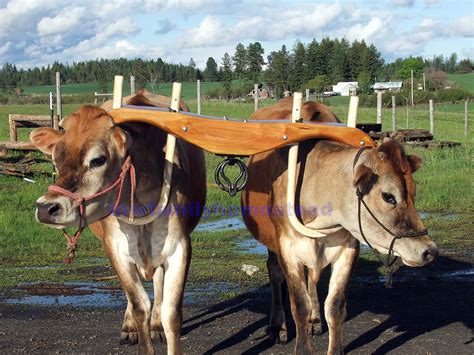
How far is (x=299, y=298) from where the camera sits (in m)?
6.30

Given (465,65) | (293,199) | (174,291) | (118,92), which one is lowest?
(174,291)

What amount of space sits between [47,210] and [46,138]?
0.83 metres

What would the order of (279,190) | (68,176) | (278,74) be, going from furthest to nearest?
1. (278,74)
2. (279,190)
3. (68,176)

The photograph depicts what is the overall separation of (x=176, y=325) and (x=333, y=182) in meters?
1.74

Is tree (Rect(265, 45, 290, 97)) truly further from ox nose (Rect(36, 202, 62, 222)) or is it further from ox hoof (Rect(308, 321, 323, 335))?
ox nose (Rect(36, 202, 62, 222))

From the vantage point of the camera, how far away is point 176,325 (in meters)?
6.12

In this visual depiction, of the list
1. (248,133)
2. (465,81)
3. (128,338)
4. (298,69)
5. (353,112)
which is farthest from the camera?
(465,81)

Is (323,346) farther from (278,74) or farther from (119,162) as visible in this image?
(278,74)

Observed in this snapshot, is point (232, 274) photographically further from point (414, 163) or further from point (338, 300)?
point (414, 163)

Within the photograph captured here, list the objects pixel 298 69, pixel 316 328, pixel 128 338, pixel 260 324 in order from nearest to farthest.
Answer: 1. pixel 128 338
2. pixel 316 328
3. pixel 260 324
4. pixel 298 69

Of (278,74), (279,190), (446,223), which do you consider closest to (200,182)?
(279,190)

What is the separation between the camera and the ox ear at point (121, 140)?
5.46 meters

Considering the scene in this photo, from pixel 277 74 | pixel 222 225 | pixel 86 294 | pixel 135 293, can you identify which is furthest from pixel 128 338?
pixel 277 74

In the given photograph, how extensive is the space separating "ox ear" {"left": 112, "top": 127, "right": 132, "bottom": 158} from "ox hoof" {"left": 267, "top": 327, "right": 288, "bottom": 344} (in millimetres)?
2693
